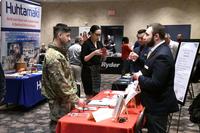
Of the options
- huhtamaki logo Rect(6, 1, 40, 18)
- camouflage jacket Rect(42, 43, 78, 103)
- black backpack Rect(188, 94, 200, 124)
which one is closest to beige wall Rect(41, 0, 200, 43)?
huhtamaki logo Rect(6, 1, 40, 18)

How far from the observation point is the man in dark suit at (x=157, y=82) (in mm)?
Result: 2445

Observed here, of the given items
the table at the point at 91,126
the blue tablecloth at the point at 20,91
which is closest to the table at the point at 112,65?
the blue tablecloth at the point at 20,91

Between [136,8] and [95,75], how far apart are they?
368 inches

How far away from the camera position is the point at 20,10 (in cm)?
583

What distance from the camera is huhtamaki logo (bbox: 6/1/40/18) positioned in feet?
17.8

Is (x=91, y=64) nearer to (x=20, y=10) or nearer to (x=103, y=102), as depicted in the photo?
(x=103, y=102)

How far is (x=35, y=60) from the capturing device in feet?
21.6

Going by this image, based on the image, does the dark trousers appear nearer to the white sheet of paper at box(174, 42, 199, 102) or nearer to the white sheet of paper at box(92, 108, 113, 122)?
the white sheet of paper at box(92, 108, 113, 122)

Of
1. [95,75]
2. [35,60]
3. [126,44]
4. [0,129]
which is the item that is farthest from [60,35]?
[126,44]

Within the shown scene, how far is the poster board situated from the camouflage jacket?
159cm

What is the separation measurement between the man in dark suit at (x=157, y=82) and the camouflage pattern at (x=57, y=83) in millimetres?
635

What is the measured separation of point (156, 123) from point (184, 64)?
1384 mm

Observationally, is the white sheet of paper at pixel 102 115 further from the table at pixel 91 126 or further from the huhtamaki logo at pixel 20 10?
the huhtamaki logo at pixel 20 10

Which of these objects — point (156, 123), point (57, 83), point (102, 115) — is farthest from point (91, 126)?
point (156, 123)
